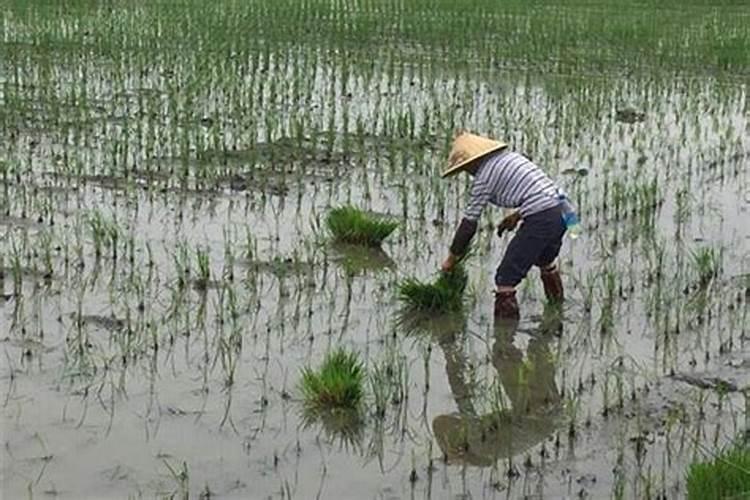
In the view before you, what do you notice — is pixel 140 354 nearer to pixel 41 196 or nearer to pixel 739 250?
pixel 41 196

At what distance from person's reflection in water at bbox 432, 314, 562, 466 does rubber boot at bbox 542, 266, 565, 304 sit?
10.6 inches

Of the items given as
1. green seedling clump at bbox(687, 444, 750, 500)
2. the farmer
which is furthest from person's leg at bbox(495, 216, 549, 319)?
green seedling clump at bbox(687, 444, 750, 500)

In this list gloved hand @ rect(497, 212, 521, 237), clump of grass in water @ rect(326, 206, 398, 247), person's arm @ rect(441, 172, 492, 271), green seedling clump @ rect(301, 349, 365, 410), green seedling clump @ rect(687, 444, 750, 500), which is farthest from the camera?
clump of grass in water @ rect(326, 206, 398, 247)

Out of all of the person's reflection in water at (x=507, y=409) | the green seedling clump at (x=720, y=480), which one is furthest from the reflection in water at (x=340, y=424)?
the green seedling clump at (x=720, y=480)

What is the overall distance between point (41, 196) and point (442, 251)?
246cm

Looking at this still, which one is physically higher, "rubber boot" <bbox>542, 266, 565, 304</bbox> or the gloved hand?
the gloved hand

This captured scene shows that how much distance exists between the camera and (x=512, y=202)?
18.4 feet

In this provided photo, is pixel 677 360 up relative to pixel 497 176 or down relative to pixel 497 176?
down

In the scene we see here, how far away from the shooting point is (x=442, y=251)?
259 inches

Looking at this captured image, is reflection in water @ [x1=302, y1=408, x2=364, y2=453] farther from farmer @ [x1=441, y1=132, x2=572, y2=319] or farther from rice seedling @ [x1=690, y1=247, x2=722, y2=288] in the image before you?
rice seedling @ [x1=690, y1=247, x2=722, y2=288]

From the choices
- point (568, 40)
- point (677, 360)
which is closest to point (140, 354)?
point (677, 360)

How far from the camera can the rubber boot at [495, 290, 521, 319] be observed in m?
5.56

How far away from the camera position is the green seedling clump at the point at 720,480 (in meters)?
3.46

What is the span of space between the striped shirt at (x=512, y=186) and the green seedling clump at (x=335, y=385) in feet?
4.51
